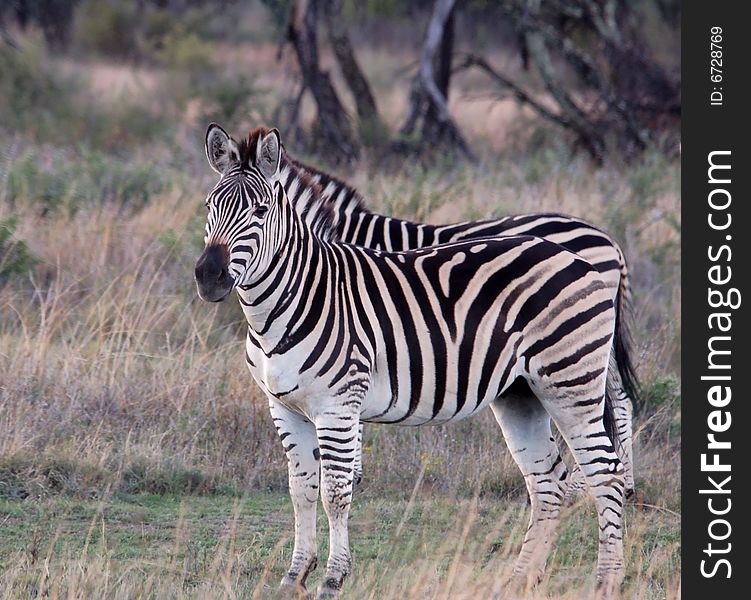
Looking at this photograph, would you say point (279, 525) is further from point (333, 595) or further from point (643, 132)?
point (643, 132)

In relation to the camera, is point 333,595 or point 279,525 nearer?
point 333,595

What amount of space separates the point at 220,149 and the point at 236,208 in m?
0.43

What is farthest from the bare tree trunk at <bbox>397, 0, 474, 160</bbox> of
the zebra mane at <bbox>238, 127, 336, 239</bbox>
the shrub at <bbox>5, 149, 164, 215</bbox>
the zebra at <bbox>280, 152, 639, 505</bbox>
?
the zebra mane at <bbox>238, 127, 336, 239</bbox>

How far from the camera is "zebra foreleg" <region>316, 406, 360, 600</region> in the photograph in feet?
15.3

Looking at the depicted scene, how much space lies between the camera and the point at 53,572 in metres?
4.99

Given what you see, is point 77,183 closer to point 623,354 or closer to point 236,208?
point 623,354

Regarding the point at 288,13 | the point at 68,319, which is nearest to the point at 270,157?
the point at 68,319

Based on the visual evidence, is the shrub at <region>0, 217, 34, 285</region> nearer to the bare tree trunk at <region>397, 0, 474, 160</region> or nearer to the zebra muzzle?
Result: the zebra muzzle

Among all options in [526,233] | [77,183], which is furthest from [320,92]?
[526,233]

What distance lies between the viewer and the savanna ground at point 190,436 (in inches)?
207

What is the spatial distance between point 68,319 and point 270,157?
4.10 m

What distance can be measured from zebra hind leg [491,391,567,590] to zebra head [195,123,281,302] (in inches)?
65.3

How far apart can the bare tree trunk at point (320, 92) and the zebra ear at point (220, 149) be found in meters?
10.0

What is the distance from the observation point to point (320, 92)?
51.8 feet
